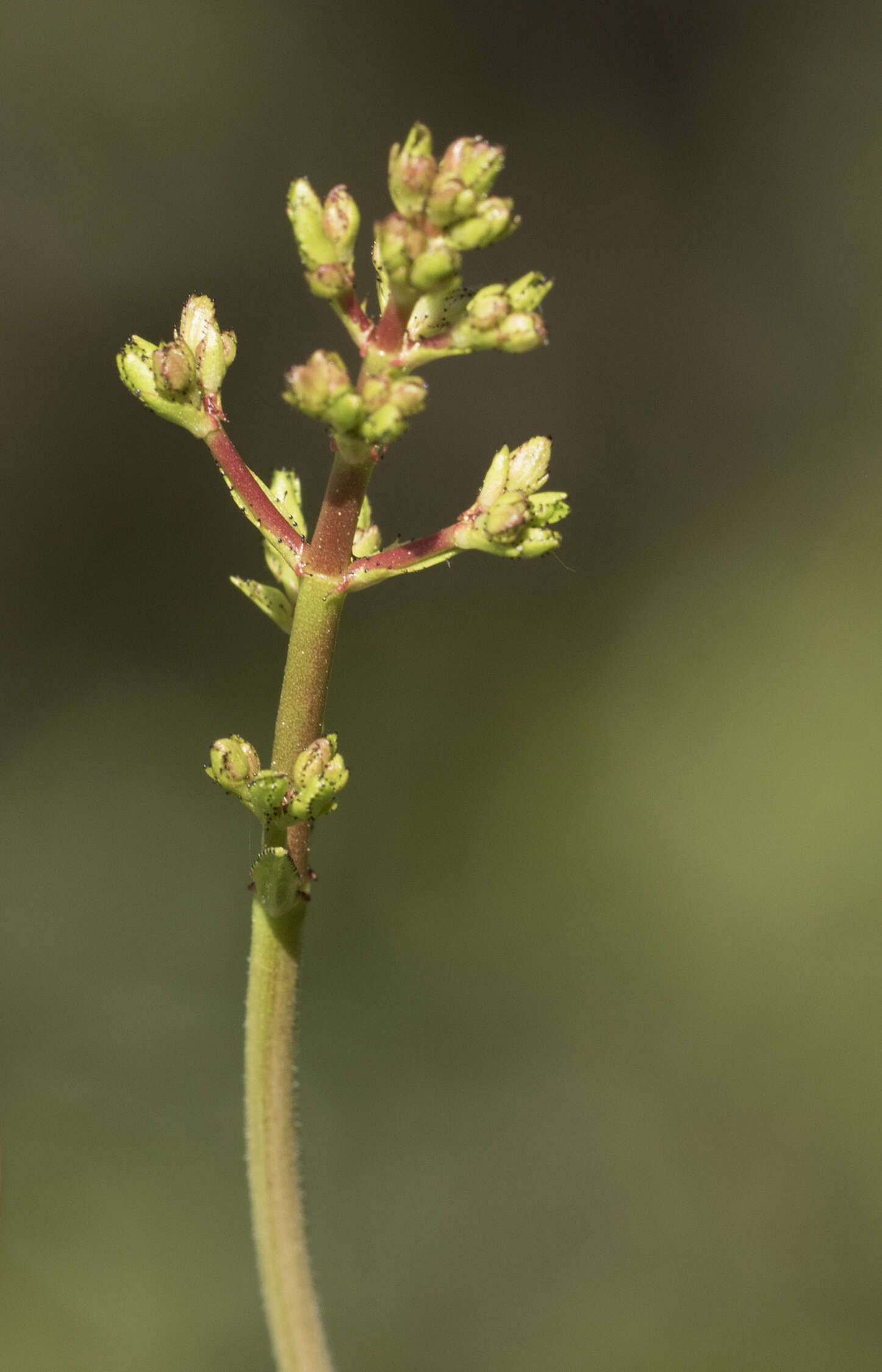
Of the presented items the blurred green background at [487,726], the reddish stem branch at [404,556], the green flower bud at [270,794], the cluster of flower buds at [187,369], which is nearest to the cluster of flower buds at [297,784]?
the green flower bud at [270,794]

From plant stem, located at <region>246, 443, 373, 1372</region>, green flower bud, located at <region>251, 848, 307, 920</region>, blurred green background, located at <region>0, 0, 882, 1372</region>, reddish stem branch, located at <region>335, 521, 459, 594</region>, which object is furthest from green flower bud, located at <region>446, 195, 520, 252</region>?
blurred green background, located at <region>0, 0, 882, 1372</region>

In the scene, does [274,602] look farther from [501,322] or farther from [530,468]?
[501,322]

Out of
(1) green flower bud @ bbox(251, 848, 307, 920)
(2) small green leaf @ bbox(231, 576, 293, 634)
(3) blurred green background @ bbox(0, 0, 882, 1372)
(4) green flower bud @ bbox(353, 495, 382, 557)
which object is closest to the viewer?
(1) green flower bud @ bbox(251, 848, 307, 920)

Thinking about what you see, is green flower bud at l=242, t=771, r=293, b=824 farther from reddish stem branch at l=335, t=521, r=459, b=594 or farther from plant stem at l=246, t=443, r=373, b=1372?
reddish stem branch at l=335, t=521, r=459, b=594

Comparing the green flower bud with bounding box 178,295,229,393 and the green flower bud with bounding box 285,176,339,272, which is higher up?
the green flower bud with bounding box 178,295,229,393

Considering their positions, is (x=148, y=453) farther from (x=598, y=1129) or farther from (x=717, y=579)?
(x=598, y=1129)

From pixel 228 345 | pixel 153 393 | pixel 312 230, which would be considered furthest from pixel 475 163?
pixel 153 393
